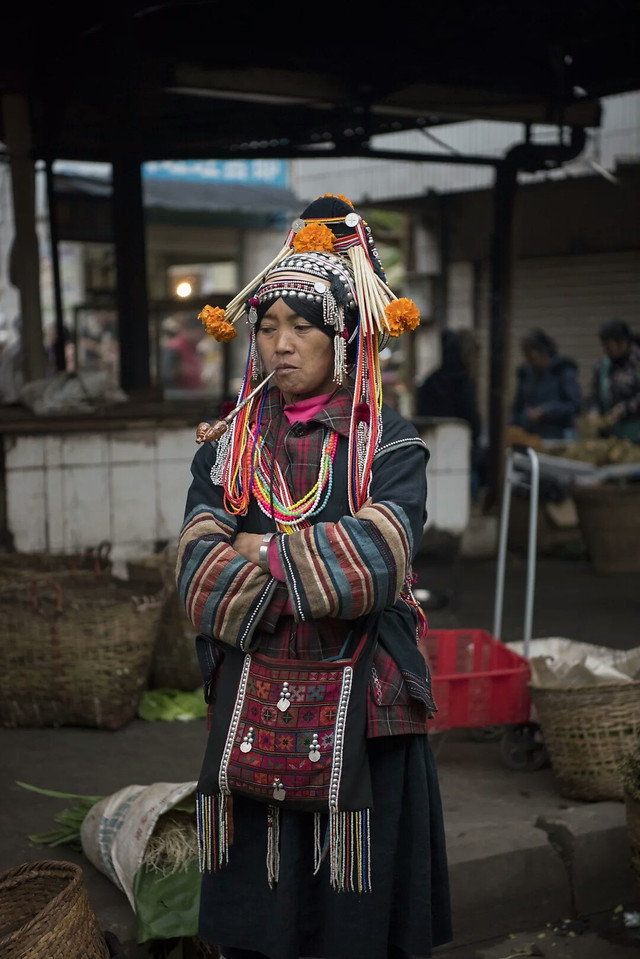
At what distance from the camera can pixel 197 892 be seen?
10.3 feet

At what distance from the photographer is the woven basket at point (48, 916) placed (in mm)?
2389

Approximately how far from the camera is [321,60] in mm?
7281

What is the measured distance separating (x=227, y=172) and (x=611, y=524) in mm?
10590

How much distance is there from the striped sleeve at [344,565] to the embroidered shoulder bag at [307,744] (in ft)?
0.65

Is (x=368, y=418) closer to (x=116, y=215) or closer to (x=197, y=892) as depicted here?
(x=197, y=892)

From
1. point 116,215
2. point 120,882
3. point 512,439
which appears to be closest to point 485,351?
point 512,439

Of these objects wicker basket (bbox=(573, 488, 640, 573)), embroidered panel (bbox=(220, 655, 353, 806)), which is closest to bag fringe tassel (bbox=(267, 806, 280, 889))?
embroidered panel (bbox=(220, 655, 353, 806))

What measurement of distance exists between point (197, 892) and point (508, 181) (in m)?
7.36

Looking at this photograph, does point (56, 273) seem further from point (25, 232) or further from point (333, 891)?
point (333, 891)

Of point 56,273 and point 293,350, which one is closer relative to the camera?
point 293,350

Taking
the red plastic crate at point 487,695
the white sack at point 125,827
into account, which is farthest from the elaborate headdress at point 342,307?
the red plastic crate at point 487,695

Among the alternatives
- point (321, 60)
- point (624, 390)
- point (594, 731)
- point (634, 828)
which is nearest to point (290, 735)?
point (634, 828)

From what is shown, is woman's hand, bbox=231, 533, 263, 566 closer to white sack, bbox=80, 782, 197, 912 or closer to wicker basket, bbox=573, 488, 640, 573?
white sack, bbox=80, 782, 197, 912

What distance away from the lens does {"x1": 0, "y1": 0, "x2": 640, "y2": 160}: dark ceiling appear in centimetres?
650
